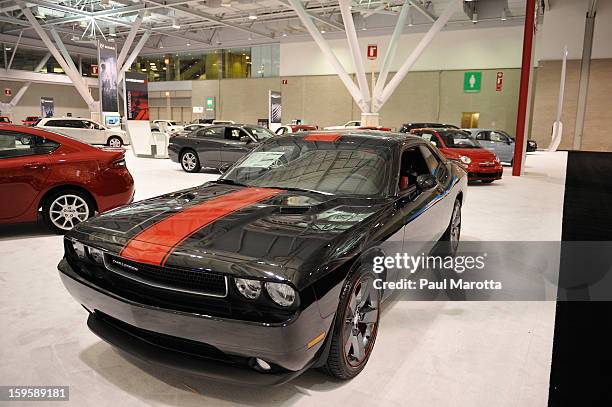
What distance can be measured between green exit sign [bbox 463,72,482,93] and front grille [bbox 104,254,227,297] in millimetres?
26419

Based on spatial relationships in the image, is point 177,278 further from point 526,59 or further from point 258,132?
point 526,59

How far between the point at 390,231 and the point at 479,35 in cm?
2587

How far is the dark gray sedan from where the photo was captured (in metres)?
11.4

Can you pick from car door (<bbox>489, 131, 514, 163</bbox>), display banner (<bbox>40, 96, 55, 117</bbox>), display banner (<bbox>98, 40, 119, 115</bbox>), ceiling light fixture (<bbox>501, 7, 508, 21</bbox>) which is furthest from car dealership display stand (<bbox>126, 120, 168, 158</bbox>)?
display banner (<bbox>40, 96, 55, 117</bbox>)

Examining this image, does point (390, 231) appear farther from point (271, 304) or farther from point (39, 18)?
point (39, 18)

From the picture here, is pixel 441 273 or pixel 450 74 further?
pixel 450 74

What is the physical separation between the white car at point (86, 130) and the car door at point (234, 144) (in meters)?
8.18

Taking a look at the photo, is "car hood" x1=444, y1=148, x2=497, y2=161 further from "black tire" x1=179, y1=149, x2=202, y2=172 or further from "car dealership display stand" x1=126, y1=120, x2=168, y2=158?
"car dealership display stand" x1=126, y1=120, x2=168, y2=158

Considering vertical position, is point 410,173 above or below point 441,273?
above

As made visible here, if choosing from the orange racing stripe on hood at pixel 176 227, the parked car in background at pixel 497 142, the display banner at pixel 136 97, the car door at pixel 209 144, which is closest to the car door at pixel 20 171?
the orange racing stripe on hood at pixel 176 227

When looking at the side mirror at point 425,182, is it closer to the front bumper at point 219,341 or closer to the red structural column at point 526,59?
→ the front bumper at point 219,341

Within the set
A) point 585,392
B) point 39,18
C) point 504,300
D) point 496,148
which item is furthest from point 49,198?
point 39,18

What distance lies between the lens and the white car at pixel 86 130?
1675 cm

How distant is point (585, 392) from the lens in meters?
2.42
